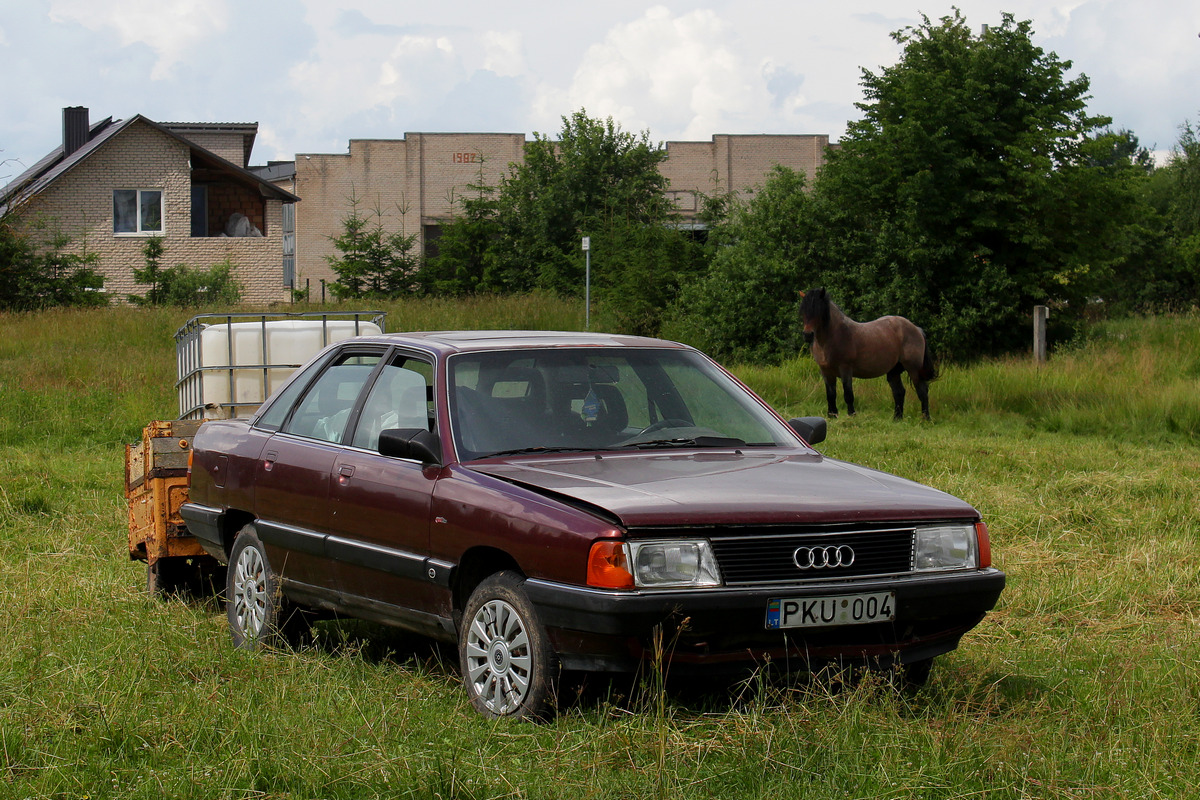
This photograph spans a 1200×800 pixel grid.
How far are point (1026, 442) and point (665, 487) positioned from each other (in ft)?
38.5

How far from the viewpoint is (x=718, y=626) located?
4.46m

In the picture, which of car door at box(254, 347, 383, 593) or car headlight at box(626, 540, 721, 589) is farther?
car door at box(254, 347, 383, 593)

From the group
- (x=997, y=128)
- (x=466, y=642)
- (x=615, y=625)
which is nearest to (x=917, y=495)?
(x=615, y=625)

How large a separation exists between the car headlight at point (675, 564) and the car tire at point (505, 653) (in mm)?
457

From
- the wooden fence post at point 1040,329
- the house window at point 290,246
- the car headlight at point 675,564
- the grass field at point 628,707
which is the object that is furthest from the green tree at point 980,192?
the house window at point 290,246

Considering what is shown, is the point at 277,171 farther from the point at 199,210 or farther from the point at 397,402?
the point at 397,402

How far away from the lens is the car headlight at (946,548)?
4.91 meters

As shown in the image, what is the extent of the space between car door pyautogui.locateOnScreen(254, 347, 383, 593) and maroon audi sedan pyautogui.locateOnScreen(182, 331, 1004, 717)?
13mm

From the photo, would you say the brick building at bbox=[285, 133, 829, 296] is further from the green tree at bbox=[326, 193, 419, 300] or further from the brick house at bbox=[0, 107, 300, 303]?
the brick house at bbox=[0, 107, 300, 303]

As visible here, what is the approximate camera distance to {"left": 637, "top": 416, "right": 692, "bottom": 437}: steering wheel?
5.76 m

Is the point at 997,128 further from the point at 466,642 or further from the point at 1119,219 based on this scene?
the point at 466,642

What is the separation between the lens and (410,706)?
495 cm

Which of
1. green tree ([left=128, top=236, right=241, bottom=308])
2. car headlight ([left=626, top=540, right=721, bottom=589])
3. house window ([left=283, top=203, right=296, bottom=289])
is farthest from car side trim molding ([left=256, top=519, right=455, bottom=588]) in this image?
house window ([left=283, top=203, right=296, bottom=289])

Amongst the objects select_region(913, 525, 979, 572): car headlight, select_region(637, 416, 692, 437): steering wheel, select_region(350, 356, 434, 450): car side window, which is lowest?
select_region(913, 525, 979, 572): car headlight
